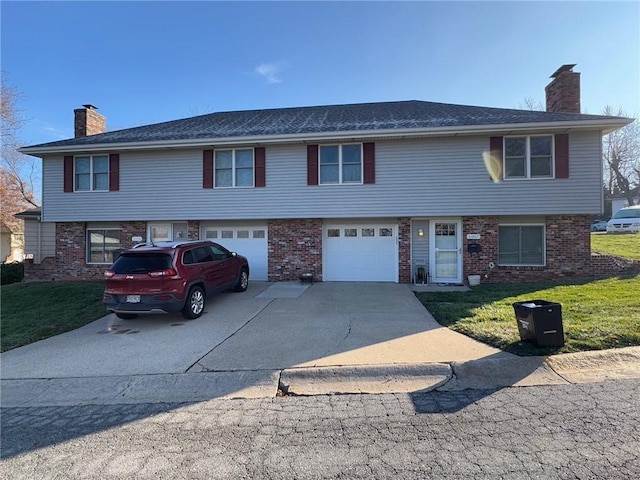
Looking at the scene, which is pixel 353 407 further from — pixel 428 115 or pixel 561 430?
pixel 428 115

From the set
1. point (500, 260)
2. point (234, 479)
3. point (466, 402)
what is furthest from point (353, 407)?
point (500, 260)

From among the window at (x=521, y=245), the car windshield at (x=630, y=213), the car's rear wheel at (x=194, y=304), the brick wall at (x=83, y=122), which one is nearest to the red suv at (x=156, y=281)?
the car's rear wheel at (x=194, y=304)

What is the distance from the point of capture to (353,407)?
4043 millimetres

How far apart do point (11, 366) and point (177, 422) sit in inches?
158

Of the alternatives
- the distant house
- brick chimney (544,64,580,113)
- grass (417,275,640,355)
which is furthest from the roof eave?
the distant house

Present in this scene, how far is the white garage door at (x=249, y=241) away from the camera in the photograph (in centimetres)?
1321

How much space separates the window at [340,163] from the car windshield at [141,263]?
21.1 feet

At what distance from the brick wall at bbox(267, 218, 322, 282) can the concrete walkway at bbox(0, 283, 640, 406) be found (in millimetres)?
4678

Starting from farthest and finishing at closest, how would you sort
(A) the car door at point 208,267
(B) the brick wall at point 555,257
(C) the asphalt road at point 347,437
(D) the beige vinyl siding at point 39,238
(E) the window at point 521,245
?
(D) the beige vinyl siding at point 39,238 < (E) the window at point 521,245 < (B) the brick wall at point 555,257 < (A) the car door at point 208,267 < (C) the asphalt road at point 347,437

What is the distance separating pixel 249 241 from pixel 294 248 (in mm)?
1797

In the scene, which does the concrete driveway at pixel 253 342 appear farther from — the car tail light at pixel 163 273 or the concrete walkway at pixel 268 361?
the car tail light at pixel 163 273

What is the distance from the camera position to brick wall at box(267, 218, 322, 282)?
12.7 m

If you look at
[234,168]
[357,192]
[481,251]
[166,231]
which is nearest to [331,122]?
[357,192]

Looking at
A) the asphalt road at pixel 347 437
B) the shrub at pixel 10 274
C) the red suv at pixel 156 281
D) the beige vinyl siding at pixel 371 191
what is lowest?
the asphalt road at pixel 347 437
